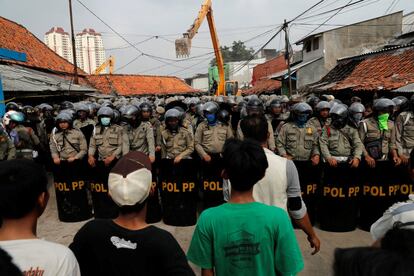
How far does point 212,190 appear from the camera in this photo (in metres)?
5.80

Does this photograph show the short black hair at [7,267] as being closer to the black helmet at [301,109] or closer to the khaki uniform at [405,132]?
the black helmet at [301,109]

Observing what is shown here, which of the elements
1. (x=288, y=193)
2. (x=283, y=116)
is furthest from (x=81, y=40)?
(x=288, y=193)

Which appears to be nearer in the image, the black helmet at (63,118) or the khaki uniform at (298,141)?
the khaki uniform at (298,141)

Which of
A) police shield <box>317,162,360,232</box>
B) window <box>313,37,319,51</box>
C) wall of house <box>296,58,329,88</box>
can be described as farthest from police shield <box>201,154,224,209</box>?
window <box>313,37,319,51</box>

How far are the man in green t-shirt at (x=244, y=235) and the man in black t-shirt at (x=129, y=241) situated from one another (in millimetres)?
337

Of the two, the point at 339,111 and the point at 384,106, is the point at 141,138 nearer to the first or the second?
the point at 339,111

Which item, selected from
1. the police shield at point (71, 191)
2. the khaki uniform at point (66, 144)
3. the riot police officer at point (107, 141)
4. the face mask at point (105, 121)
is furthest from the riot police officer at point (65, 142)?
the face mask at point (105, 121)

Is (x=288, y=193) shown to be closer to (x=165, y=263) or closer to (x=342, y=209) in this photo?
(x=165, y=263)

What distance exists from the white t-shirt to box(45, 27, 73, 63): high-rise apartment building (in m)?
74.5

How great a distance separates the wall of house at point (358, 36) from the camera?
23.8 metres

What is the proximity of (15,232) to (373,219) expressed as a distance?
16.2ft

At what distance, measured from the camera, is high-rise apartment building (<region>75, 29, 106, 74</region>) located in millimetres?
71000

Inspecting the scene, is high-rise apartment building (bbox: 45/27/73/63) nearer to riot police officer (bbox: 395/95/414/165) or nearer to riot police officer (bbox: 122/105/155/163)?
riot police officer (bbox: 122/105/155/163)

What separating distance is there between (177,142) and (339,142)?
2.65 m
